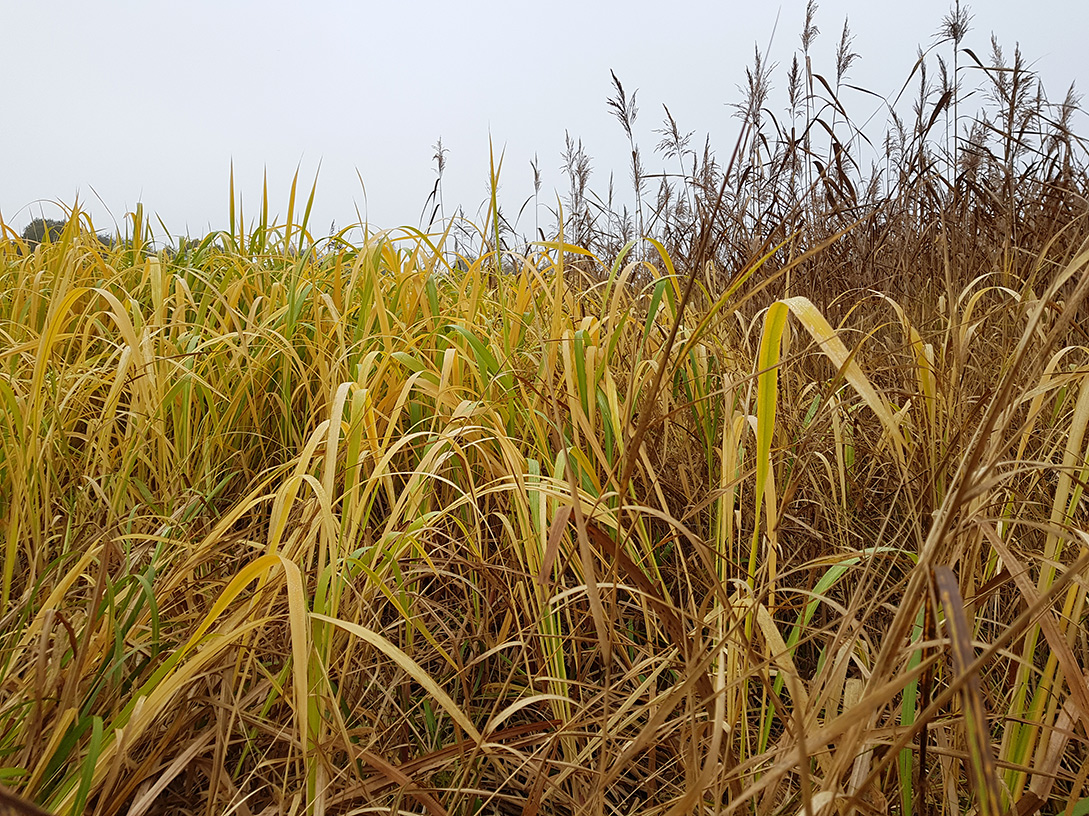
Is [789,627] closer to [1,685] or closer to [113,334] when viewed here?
[1,685]

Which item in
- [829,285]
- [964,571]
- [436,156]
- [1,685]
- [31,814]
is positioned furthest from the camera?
[436,156]

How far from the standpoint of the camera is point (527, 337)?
1.57m

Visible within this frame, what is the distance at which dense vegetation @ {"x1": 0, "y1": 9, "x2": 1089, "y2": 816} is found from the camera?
572 mm

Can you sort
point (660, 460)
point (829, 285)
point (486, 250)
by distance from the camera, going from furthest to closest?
point (829, 285) → point (486, 250) → point (660, 460)

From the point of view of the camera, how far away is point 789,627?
1004 millimetres

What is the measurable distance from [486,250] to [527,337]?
279 millimetres

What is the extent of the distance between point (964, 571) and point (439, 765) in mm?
546

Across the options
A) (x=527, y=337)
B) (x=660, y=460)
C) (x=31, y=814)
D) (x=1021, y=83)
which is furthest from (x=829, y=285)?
(x=31, y=814)

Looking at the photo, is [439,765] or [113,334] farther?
[113,334]

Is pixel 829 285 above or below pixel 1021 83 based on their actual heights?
below

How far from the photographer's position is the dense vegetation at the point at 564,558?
22.5 inches

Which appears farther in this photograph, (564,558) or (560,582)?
(564,558)

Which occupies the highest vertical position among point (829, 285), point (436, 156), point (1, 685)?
point (436, 156)

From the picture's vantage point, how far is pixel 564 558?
0.98 metres
